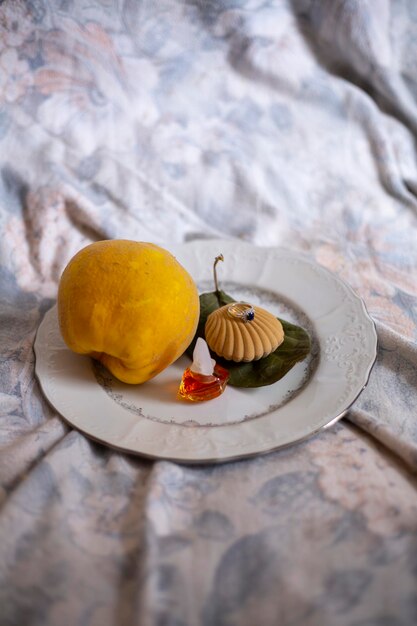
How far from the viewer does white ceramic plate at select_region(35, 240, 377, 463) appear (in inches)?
20.2

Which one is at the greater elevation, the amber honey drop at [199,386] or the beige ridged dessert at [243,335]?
the beige ridged dessert at [243,335]

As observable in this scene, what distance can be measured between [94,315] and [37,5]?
463 mm

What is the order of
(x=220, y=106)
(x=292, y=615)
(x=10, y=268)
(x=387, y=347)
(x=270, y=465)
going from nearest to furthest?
(x=292, y=615), (x=270, y=465), (x=387, y=347), (x=10, y=268), (x=220, y=106)

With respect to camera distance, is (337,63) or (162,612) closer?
(162,612)

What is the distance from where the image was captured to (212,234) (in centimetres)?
84

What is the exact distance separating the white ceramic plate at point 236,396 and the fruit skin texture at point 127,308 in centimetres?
3

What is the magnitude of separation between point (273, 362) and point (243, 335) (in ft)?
0.13

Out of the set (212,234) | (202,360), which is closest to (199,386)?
(202,360)

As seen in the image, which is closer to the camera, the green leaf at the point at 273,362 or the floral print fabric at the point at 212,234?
the floral print fabric at the point at 212,234

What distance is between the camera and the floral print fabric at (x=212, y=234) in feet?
1.38

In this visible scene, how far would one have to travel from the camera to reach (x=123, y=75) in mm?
827

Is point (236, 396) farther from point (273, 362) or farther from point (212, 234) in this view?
point (212, 234)

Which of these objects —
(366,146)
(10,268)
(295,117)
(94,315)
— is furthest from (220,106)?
(94,315)

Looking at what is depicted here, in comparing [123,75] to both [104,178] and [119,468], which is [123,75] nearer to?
[104,178]
